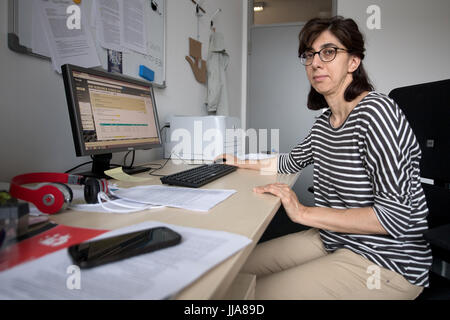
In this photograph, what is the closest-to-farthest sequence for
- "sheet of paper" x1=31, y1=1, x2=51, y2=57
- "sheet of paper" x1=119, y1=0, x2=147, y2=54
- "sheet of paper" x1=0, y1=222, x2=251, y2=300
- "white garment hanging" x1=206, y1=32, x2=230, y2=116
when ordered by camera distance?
"sheet of paper" x1=0, y1=222, x2=251, y2=300 < "sheet of paper" x1=31, y1=1, x2=51, y2=57 < "sheet of paper" x1=119, y1=0, x2=147, y2=54 < "white garment hanging" x1=206, y1=32, x2=230, y2=116

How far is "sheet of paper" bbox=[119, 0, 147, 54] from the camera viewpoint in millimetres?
1338

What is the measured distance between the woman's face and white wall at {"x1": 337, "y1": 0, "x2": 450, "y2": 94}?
244cm

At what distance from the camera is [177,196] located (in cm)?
75

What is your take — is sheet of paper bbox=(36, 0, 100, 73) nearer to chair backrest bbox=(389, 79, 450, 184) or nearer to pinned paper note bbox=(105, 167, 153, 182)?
pinned paper note bbox=(105, 167, 153, 182)

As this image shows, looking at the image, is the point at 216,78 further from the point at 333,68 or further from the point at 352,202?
the point at 352,202

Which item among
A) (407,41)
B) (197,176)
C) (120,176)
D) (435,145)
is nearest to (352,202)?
(435,145)

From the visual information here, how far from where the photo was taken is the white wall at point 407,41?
2.83 meters

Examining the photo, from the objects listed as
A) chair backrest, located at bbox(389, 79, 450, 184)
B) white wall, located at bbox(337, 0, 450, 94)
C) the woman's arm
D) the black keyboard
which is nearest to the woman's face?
chair backrest, located at bbox(389, 79, 450, 184)

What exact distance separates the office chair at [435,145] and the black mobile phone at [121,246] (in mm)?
749

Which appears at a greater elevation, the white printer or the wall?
the wall

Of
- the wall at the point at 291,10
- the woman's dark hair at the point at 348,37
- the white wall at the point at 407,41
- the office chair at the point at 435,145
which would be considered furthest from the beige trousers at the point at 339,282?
the wall at the point at 291,10

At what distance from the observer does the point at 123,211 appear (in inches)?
24.4

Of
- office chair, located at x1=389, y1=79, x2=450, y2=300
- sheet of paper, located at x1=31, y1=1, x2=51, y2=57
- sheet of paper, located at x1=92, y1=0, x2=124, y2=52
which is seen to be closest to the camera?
office chair, located at x1=389, y1=79, x2=450, y2=300
